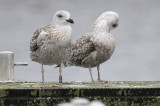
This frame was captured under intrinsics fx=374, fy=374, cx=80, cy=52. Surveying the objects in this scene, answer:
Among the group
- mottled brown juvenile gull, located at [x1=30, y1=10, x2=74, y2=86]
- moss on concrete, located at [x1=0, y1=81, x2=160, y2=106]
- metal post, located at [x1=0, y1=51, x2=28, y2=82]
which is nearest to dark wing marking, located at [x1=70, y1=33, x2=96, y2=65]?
metal post, located at [x1=0, y1=51, x2=28, y2=82]

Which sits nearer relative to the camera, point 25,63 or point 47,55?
point 47,55

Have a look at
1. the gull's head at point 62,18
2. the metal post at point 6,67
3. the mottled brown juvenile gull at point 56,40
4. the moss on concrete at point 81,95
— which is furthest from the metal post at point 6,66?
the moss on concrete at point 81,95

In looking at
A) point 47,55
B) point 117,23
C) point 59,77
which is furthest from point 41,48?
point 117,23

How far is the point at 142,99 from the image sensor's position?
6199 millimetres

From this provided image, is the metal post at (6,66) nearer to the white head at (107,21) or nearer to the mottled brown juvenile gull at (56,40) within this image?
the white head at (107,21)

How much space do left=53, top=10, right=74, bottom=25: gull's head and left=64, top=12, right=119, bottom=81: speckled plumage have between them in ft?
5.66

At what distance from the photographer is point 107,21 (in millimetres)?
8711

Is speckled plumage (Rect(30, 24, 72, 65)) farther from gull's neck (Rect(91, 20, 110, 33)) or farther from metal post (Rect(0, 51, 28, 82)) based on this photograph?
metal post (Rect(0, 51, 28, 82))

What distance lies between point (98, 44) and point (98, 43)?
0.02 meters

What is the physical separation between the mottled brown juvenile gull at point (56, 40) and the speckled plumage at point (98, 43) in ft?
5.63

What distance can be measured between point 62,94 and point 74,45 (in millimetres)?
3189

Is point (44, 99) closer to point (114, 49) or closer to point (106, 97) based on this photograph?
point (106, 97)

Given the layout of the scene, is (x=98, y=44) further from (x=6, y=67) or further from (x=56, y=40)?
(x=6, y=67)

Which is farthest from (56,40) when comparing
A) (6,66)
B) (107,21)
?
(6,66)
